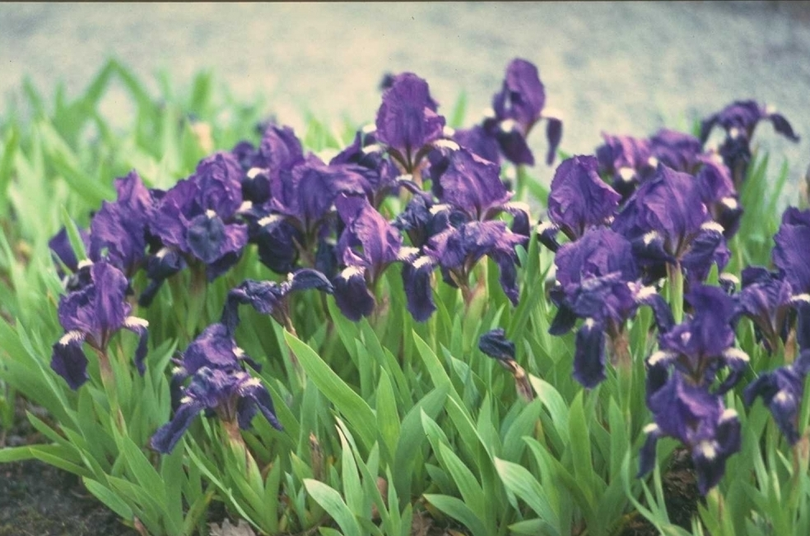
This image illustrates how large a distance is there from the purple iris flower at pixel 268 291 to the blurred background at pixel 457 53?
180 centimetres

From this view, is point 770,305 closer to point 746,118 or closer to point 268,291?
point 268,291

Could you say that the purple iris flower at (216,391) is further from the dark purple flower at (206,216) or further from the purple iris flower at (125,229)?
the purple iris flower at (125,229)

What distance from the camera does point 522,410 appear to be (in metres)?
2.02

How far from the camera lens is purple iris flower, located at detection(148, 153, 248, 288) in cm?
234

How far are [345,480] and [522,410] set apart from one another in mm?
381

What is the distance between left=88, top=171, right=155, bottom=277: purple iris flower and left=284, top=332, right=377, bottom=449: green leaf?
1.87ft

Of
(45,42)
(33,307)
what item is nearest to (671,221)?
(33,307)

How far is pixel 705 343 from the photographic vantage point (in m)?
1.73

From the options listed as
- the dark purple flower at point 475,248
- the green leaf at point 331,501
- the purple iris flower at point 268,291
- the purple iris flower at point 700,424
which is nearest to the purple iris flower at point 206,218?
the purple iris flower at point 268,291

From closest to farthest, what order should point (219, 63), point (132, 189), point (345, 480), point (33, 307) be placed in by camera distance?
point (345, 480) → point (132, 189) → point (33, 307) → point (219, 63)

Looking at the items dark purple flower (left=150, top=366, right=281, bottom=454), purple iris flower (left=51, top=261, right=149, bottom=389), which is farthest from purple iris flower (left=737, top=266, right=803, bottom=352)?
purple iris flower (left=51, top=261, right=149, bottom=389)

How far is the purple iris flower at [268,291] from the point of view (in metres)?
2.17

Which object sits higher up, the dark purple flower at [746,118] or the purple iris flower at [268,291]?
the dark purple flower at [746,118]

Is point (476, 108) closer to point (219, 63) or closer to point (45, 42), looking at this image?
point (219, 63)
